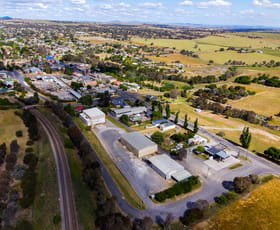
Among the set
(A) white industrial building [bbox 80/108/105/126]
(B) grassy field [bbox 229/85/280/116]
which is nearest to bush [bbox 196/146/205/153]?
(A) white industrial building [bbox 80/108/105/126]

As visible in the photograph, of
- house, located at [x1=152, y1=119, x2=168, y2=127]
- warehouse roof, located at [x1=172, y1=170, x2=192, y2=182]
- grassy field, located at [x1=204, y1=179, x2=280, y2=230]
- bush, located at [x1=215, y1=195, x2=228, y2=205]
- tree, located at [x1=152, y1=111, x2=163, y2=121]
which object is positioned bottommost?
grassy field, located at [x1=204, y1=179, x2=280, y2=230]

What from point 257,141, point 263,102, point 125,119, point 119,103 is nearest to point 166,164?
point 125,119

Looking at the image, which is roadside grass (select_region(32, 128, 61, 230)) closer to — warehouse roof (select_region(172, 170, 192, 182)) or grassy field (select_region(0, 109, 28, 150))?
grassy field (select_region(0, 109, 28, 150))

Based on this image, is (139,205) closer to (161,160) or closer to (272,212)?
(161,160)

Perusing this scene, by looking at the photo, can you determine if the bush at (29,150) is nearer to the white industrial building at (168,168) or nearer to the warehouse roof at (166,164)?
the white industrial building at (168,168)

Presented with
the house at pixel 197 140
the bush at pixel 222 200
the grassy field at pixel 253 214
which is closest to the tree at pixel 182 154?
the house at pixel 197 140

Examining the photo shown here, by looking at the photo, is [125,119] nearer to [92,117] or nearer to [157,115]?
[92,117]
